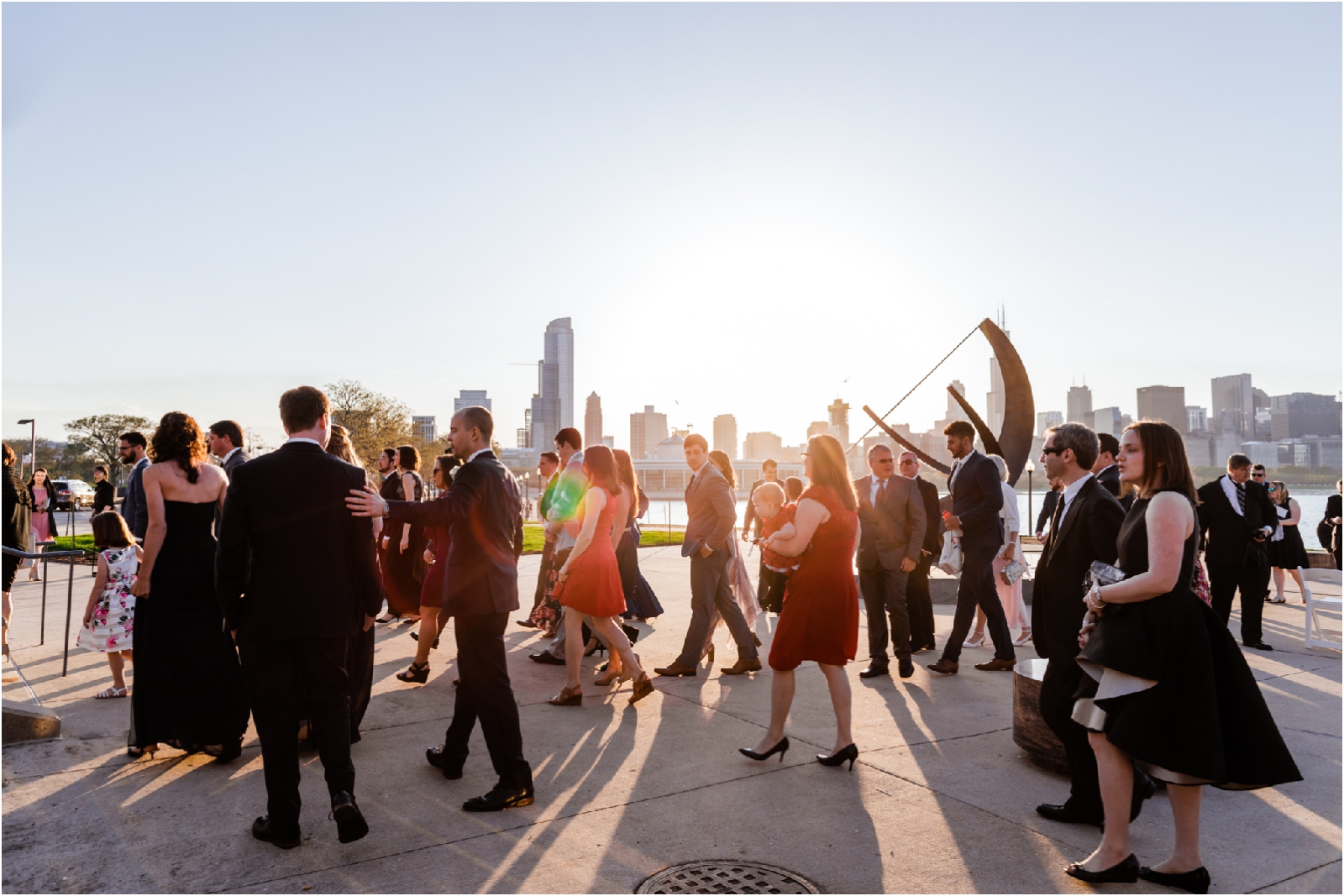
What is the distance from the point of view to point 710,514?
22.5 feet

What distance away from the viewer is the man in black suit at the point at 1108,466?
5.49 meters

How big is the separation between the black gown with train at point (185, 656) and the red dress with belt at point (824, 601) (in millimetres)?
2997

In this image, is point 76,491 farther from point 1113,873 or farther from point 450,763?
point 1113,873

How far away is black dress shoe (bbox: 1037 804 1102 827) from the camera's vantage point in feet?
12.0

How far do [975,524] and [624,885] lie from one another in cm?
493

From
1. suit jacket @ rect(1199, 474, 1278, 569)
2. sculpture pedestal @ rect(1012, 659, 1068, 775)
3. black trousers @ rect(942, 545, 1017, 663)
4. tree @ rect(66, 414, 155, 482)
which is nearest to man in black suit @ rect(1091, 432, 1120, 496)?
black trousers @ rect(942, 545, 1017, 663)

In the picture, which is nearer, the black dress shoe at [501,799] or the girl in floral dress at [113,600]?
the black dress shoe at [501,799]

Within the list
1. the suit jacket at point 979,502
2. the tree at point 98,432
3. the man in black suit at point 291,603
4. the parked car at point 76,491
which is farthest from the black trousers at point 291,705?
the tree at point 98,432

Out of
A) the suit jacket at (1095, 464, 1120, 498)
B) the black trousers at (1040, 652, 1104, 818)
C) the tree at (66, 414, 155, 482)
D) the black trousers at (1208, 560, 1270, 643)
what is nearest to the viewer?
the black trousers at (1040, 652, 1104, 818)

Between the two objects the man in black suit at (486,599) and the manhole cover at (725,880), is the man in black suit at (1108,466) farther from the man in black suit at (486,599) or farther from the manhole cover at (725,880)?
the man in black suit at (486,599)

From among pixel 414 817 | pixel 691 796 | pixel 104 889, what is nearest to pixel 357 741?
pixel 414 817

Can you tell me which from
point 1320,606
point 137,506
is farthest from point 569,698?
point 1320,606

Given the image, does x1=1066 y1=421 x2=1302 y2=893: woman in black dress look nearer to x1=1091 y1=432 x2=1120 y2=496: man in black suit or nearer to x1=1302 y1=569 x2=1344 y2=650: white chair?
x1=1091 y1=432 x2=1120 y2=496: man in black suit

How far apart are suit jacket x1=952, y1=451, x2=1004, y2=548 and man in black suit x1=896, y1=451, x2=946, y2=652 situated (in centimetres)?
64
